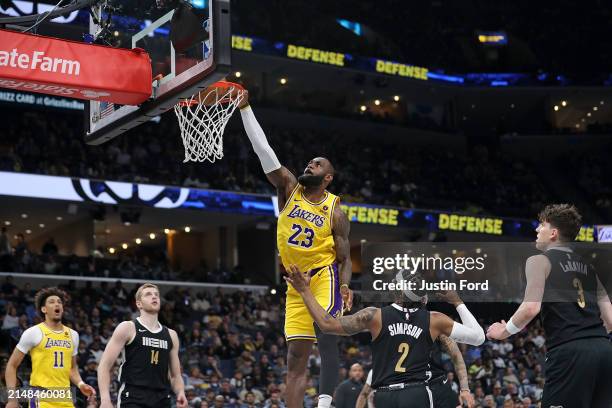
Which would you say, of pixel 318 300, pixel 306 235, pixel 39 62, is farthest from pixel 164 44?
pixel 318 300

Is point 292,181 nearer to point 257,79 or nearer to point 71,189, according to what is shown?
point 71,189

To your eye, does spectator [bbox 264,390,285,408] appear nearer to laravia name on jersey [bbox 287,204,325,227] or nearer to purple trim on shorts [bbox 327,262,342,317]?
purple trim on shorts [bbox 327,262,342,317]

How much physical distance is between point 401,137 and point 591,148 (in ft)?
28.0

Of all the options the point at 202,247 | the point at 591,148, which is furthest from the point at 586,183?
the point at 202,247

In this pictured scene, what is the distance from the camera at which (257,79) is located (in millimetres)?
40656

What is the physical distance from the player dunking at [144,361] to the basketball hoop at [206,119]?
2106mm

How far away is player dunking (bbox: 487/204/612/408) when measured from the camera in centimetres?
702

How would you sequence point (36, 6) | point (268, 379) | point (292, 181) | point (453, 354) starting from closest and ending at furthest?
1. point (292, 181)
2. point (453, 354)
3. point (268, 379)
4. point (36, 6)

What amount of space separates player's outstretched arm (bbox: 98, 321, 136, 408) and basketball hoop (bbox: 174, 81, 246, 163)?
89.5 inches

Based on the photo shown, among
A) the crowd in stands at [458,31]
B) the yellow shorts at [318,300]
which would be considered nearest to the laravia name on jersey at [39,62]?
the yellow shorts at [318,300]

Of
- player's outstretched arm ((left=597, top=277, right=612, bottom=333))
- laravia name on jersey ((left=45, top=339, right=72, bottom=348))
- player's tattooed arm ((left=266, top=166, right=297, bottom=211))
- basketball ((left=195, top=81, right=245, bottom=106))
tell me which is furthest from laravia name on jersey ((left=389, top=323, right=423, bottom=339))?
laravia name on jersey ((left=45, top=339, right=72, bottom=348))

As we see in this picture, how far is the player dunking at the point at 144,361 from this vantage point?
368 inches

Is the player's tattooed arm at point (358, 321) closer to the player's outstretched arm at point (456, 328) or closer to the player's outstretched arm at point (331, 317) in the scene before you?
the player's outstretched arm at point (331, 317)

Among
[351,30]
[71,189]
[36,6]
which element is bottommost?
[71,189]
